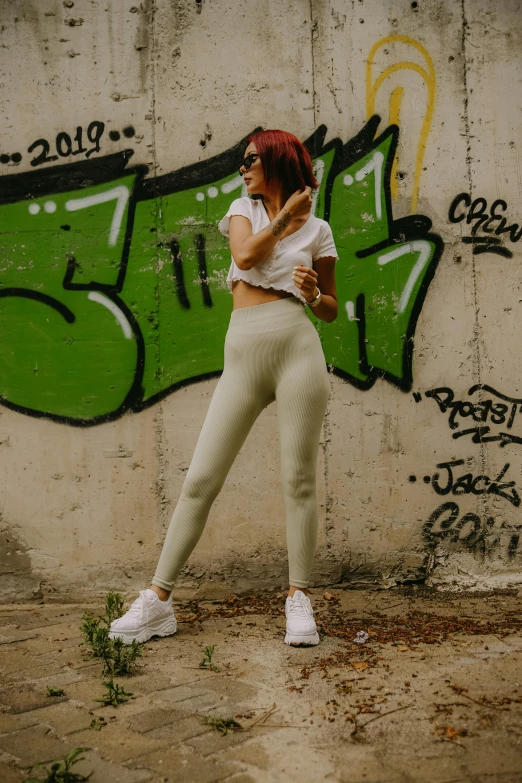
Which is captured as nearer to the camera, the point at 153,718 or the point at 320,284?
the point at 153,718

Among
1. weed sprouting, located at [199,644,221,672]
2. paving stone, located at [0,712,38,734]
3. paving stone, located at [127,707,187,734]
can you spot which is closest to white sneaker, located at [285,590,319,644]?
weed sprouting, located at [199,644,221,672]

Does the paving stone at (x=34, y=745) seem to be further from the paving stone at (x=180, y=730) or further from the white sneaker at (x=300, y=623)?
the white sneaker at (x=300, y=623)

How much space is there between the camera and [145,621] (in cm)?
282

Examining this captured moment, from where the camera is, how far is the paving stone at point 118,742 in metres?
1.91

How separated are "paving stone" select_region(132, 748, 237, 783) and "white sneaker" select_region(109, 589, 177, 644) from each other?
2.93 feet

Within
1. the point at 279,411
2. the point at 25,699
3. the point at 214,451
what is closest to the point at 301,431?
the point at 279,411

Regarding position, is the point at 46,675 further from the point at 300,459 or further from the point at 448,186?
the point at 448,186

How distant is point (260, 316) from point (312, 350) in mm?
254

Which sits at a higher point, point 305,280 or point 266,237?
point 266,237

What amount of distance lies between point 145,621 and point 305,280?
1512 millimetres

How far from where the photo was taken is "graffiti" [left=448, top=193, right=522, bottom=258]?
12.3 ft

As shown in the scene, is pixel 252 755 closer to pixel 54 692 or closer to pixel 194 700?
pixel 194 700

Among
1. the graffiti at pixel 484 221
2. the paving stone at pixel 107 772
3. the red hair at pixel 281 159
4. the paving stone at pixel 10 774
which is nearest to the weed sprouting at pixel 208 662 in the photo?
the paving stone at pixel 107 772

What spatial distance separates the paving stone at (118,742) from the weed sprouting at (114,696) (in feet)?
0.52
